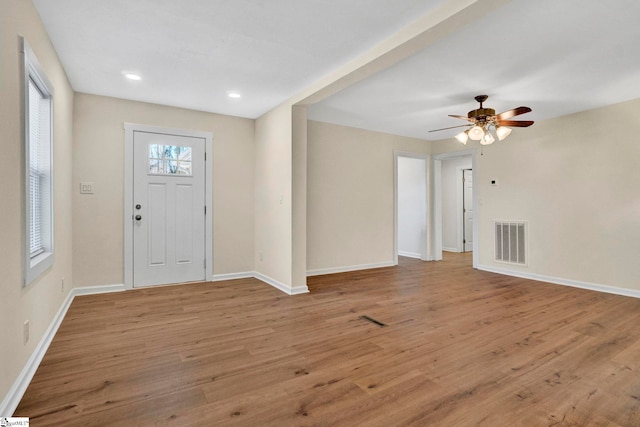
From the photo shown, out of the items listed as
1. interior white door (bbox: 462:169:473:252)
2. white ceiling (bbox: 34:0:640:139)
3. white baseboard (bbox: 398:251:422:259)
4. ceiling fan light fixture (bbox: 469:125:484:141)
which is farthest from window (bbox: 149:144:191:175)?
interior white door (bbox: 462:169:473:252)

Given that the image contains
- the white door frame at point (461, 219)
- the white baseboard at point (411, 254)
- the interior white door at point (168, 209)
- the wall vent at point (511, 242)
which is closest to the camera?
the interior white door at point (168, 209)

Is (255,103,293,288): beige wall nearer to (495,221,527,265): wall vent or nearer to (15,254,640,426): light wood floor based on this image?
(15,254,640,426): light wood floor

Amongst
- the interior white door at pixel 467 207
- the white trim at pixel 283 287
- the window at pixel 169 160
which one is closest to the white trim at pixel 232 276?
the white trim at pixel 283 287

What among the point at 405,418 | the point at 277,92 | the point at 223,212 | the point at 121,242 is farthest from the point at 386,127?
the point at 405,418

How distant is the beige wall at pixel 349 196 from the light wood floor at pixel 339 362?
1.52 m

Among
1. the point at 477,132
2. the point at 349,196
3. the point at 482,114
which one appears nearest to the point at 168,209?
the point at 349,196

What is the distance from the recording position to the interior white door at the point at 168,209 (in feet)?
13.9

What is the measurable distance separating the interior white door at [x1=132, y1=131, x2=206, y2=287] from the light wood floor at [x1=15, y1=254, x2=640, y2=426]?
24.0 inches

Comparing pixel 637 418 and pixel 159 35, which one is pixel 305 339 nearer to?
pixel 637 418

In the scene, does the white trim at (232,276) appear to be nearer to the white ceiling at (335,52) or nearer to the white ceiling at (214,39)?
the white ceiling at (335,52)

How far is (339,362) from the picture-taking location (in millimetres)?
2260

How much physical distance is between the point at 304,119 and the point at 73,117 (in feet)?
9.04

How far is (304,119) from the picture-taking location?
163 inches

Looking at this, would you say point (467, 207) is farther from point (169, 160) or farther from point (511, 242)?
point (169, 160)
